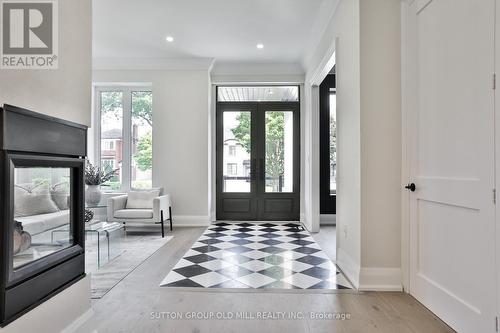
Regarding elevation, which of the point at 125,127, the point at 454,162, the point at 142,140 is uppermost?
the point at 125,127

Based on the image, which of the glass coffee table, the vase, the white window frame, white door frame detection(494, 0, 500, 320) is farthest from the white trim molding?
white door frame detection(494, 0, 500, 320)

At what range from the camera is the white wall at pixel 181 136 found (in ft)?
18.4

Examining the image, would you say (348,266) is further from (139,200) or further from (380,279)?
(139,200)

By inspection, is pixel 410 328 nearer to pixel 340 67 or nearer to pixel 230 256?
pixel 230 256

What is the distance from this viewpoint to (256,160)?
6.11 metres

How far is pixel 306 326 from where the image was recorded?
6.59 ft

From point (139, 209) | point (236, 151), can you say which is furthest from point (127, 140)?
point (236, 151)

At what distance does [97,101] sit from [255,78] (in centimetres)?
310

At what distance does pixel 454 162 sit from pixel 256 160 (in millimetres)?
4262

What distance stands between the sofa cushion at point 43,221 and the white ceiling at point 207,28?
290 cm

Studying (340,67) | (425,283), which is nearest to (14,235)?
(425,283)

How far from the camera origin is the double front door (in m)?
6.11

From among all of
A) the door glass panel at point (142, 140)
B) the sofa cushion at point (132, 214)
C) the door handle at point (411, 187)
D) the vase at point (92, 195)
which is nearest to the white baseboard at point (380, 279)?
the door handle at point (411, 187)

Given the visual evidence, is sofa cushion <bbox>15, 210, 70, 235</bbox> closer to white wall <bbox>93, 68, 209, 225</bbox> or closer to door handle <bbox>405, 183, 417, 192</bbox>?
door handle <bbox>405, 183, 417, 192</bbox>
